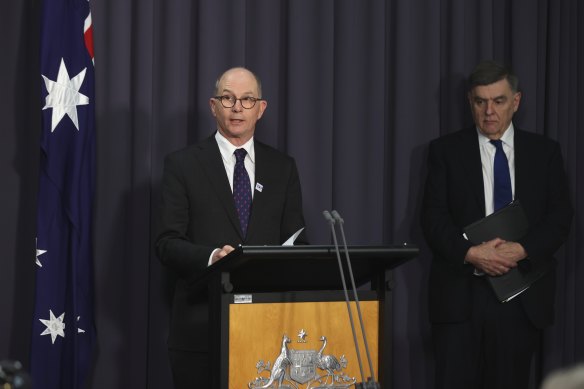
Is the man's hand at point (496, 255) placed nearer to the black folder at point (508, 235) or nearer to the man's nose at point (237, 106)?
the black folder at point (508, 235)

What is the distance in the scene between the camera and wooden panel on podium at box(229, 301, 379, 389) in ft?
9.25

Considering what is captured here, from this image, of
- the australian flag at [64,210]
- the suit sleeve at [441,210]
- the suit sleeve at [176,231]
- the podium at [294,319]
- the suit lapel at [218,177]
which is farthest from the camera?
the suit sleeve at [441,210]

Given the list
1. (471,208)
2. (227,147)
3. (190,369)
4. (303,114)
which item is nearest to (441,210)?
(471,208)

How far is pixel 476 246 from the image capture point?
4.23 metres

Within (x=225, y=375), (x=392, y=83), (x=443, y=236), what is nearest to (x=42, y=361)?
(x=225, y=375)

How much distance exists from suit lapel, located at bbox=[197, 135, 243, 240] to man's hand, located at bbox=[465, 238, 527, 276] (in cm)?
128

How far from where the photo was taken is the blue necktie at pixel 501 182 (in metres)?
4.43

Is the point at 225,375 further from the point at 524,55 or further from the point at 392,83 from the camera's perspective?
the point at 524,55

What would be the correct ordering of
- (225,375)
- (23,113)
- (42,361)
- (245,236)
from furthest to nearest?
(23,113)
(42,361)
(245,236)
(225,375)

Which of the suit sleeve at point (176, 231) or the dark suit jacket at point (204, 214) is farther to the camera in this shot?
the dark suit jacket at point (204, 214)

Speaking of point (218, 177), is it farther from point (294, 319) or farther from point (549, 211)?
point (549, 211)

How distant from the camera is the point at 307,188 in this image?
479cm

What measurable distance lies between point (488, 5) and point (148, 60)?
2142 millimetres

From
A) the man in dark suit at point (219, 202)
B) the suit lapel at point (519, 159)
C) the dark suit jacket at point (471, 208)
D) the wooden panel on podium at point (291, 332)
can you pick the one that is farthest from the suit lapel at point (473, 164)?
the wooden panel on podium at point (291, 332)
